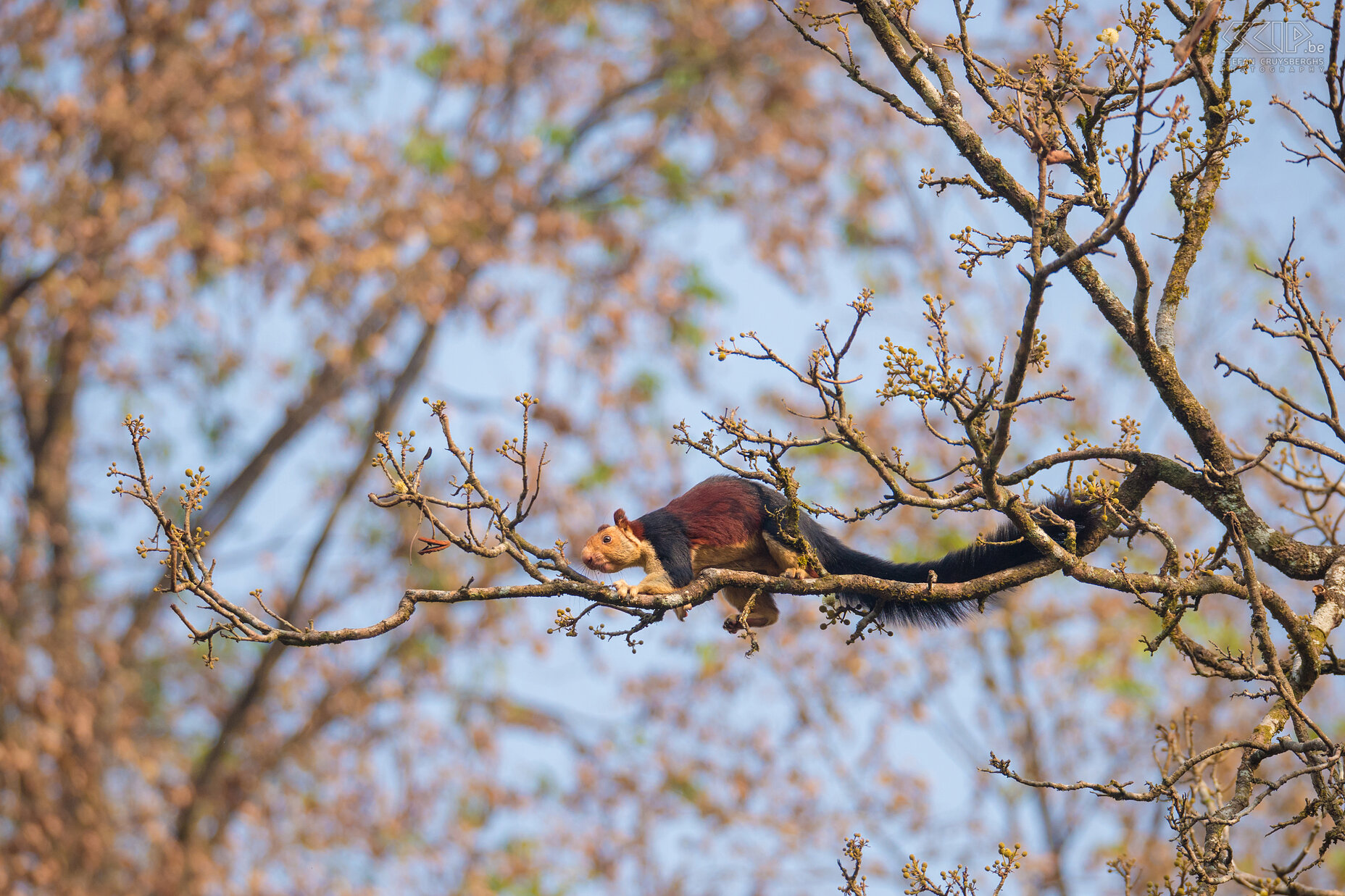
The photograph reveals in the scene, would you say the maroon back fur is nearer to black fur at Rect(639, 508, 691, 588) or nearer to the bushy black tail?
black fur at Rect(639, 508, 691, 588)

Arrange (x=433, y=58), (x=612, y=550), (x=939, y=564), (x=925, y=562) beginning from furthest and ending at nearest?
(x=433, y=58), (x=612, y=550), (x=925, y=562), (x=939, y=564)

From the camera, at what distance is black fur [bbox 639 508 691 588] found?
4.45m

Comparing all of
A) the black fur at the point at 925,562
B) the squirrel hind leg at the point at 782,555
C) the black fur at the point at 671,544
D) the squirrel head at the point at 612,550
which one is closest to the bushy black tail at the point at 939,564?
the black fur at the point at 925,562

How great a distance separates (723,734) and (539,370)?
14.6 ft

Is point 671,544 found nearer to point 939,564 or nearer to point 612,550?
point 612,550

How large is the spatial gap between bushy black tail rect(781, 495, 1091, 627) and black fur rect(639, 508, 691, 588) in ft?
1.58

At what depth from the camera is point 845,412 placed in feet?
11.0

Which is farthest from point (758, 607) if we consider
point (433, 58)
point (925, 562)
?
point (433, 58)

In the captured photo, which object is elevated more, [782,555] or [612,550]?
[612,550]

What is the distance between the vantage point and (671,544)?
14.8 feet

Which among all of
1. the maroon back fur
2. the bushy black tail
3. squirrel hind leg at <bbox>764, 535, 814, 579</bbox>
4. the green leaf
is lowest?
the bushy black tail

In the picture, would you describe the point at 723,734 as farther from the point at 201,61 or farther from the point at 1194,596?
the point at 1194,596

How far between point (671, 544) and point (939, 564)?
0.98m

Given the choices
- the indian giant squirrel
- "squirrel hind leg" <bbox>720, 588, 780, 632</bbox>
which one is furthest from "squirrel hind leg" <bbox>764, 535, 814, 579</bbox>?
"squirrel hind leg" <bbox>720, 588, 780, 632</bbox>
